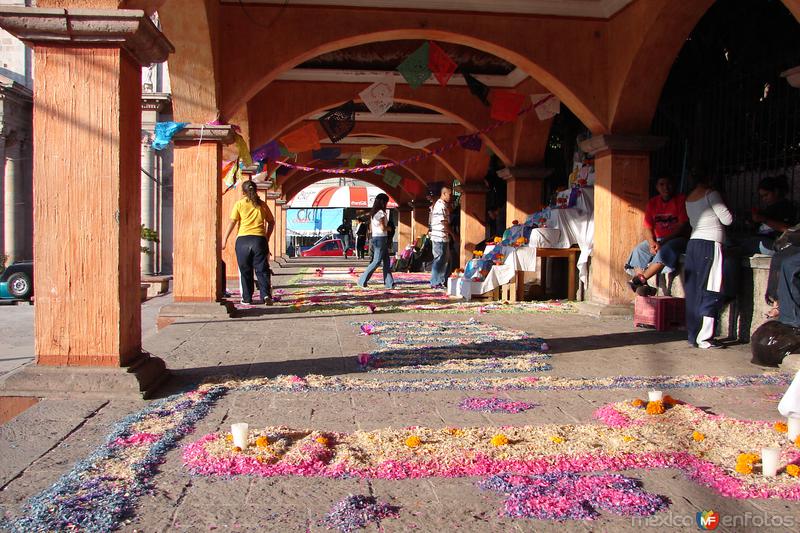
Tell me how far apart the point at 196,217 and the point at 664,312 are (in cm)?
523

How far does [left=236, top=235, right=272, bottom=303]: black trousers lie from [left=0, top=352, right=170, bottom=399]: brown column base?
5033 mm

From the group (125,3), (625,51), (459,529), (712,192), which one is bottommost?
(459,529)

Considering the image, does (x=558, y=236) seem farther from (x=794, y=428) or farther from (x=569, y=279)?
(x=794, y=428)

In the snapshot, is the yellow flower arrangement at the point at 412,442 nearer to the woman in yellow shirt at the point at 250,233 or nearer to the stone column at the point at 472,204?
the woman in yellow shirt at the point at 250,233

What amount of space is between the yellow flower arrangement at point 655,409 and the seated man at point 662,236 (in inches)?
149

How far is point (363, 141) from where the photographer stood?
786 inches

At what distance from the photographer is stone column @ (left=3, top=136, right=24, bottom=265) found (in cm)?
2269

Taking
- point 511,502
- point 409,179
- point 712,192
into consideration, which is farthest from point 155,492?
point 409,179

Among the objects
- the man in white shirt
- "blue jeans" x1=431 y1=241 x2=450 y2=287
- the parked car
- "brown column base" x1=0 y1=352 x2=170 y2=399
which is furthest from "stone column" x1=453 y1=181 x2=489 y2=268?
"brown column base" x1=0 y1=352 x2=170 y2=399

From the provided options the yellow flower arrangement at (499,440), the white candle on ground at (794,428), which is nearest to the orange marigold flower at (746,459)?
the white candle on ground at (794,428)

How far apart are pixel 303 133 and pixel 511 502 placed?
12.7 metres

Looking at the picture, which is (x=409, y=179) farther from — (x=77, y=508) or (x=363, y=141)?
(x=77, y=508)

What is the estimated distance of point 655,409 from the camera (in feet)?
12.4

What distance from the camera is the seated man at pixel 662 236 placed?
24.2ft
